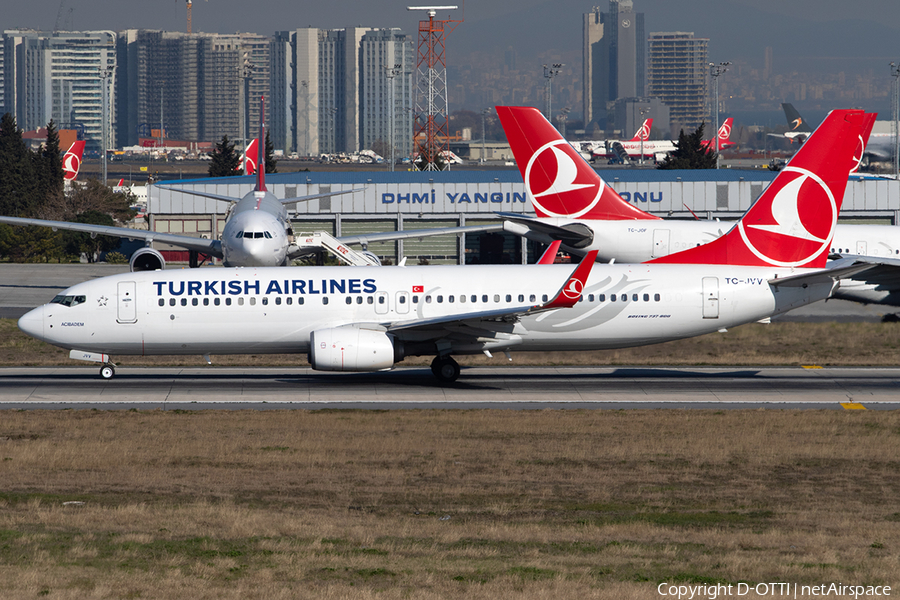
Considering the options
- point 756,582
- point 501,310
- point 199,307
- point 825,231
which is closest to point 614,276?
point 501,310

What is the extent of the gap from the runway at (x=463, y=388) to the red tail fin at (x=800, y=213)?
4.41 m

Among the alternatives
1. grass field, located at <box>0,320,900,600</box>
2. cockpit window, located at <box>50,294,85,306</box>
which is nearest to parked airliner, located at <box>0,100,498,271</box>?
cockpit window, located at <box>50,294,85,306</box>

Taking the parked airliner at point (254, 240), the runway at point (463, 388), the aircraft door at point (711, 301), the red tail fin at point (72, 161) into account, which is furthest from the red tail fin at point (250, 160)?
the aircraft door at point (711, 301)

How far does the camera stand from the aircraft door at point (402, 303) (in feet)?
117

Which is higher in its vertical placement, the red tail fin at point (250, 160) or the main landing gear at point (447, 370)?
the red tail fin at point (250, 160)

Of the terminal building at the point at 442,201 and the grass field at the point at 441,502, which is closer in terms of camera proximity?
the grass field at the point at 441,502

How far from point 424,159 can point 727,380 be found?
3971 inches

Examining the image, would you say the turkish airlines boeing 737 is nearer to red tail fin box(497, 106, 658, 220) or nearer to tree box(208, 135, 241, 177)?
red tail fin box(497, 106, 658, 220)

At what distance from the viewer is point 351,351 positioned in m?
33.8

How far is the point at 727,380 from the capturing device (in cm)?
3759

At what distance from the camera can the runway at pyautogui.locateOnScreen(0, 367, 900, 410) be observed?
108ft

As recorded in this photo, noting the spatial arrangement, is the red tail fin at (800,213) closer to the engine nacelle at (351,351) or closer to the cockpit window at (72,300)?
the engine nacelle at (351,351)

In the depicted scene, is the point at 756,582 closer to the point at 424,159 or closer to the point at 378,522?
the point at 378,522

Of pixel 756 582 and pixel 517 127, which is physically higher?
pixel 517 127
